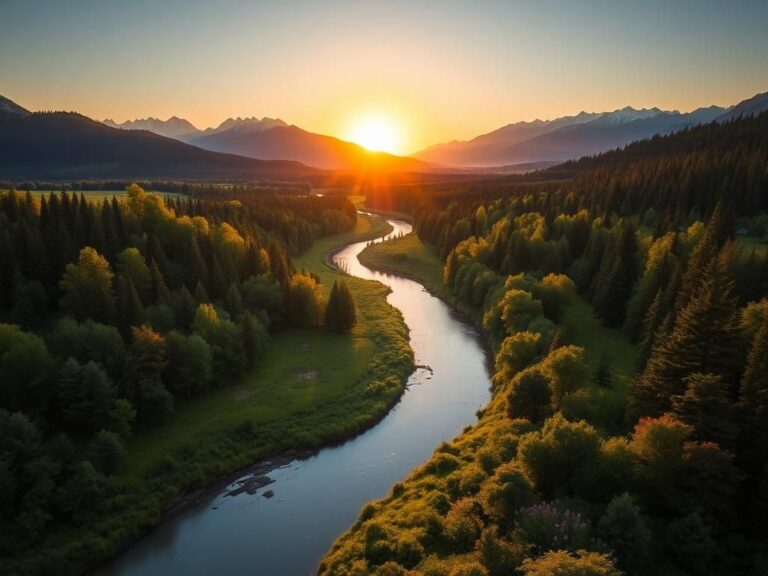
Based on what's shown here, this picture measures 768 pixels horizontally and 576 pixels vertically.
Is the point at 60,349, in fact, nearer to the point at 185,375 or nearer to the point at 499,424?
the point at 185,375

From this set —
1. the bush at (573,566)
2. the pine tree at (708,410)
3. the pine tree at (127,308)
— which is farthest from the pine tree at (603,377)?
the pine tree at (127,308)

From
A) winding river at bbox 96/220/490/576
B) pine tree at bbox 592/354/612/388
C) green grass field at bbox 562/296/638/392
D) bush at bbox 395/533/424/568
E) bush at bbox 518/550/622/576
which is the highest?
bush at bbox 518/550/622/576

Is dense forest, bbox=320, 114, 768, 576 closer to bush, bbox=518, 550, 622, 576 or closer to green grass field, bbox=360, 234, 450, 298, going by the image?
bush, bbox=518, 550, 622, 576

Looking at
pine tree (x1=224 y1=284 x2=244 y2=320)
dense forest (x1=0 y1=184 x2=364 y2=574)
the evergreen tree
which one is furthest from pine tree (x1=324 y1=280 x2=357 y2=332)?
the evergreen tree

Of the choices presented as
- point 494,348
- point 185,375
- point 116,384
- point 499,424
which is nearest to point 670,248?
point 494,348

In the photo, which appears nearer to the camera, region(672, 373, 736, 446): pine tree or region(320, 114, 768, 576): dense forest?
region(320, 114, 768, 576): dense forest

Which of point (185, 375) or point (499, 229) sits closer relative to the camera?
point (185, 375)
